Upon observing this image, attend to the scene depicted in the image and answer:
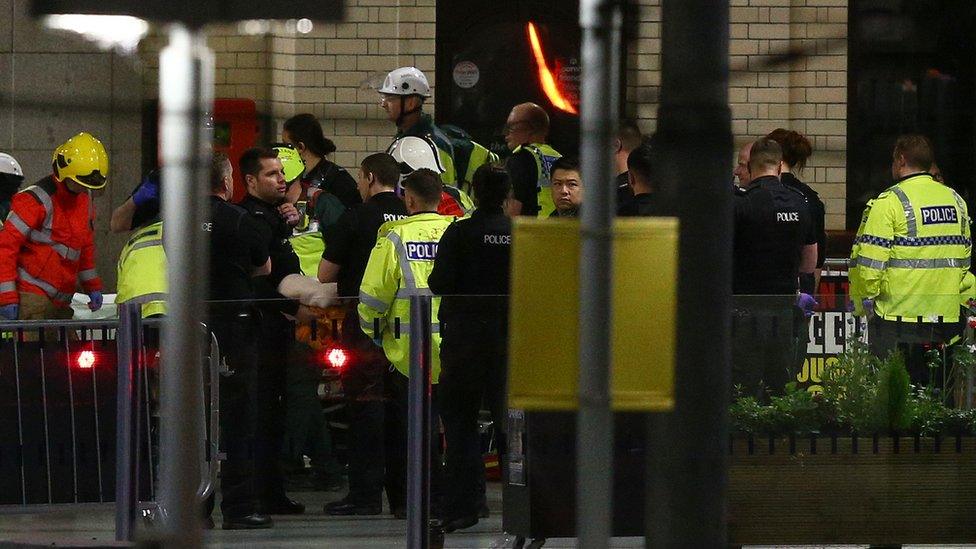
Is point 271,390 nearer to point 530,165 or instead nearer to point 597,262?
point 530,165

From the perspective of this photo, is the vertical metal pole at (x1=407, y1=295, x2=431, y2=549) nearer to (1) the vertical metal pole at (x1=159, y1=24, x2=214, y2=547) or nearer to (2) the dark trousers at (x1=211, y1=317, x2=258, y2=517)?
(2) the dark trousers at (x1=211, y1=317, x2=258, y2=517)

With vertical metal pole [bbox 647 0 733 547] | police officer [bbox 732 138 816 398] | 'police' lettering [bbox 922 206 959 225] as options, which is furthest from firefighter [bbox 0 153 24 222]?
vertical metal pole [bbox 647 0 733 547]

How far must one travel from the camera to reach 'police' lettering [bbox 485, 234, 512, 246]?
342 inches

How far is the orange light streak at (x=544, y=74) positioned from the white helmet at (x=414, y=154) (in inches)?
228

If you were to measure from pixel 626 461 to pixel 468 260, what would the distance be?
1.41m

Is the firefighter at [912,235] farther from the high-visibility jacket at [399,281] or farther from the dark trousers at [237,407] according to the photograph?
the dark trousers at [237,407]

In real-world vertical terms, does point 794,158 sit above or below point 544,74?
below

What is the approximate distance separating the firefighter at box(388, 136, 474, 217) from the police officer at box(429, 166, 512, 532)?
5.20 ft

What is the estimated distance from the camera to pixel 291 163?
1115 cm

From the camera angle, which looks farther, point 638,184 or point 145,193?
point 145,193

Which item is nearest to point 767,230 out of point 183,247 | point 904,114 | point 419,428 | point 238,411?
point 419,428

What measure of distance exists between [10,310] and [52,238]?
0.51 meters

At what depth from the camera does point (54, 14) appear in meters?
3.80

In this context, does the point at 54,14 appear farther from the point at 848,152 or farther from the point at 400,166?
the point at 848,152
